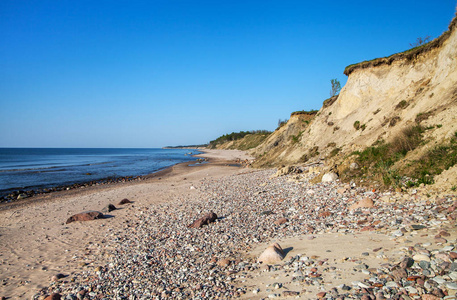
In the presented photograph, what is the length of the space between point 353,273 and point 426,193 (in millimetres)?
5476

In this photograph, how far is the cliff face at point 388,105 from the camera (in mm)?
12672

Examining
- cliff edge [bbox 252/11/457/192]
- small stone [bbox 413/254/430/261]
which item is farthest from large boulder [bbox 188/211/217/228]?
cliff edge [bbox 252/11/457/192]

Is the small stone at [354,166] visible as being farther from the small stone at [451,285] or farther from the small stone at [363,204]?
the small stone at [451,285]

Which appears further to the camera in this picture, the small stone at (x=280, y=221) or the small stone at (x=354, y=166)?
the small stone at (x=354, y=166)

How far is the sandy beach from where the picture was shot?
4.70 m

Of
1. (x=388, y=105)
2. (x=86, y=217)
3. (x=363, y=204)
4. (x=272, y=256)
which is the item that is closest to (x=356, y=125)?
(x=388, y=105)

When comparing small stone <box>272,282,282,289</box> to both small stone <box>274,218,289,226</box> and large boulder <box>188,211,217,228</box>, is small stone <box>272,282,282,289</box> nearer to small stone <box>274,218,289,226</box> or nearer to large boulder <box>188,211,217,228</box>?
small stone <box>274,218,289,226</box>

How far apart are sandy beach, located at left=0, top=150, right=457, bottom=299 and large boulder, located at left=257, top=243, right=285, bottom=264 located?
0.56 feet

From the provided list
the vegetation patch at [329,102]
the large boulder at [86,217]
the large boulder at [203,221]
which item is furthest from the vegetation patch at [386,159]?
the vegetation patch at [329,102]

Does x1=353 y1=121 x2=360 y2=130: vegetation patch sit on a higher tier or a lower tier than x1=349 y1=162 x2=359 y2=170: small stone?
higher

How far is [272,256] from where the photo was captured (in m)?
6.16

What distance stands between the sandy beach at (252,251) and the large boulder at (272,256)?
17cm

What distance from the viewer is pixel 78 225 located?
38.9 feet

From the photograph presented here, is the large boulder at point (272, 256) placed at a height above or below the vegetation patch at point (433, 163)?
below
